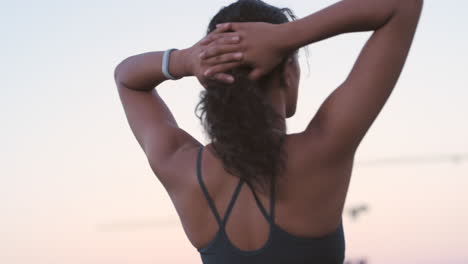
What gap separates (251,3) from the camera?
296 centimetres

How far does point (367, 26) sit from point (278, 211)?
28.6 inches

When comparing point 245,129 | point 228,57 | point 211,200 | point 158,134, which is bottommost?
point 211,200

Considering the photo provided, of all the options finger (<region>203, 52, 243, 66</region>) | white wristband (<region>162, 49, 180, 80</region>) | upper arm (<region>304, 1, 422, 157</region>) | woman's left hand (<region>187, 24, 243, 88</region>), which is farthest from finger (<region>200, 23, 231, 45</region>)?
upper arm (<region>304, 1, 422, 157</region>)

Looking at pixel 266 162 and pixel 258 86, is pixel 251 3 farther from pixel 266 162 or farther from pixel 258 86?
pixel 266 162

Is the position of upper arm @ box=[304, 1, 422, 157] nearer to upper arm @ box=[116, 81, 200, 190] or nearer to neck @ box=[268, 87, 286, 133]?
neck @ box=[268, 87, 286, 133]

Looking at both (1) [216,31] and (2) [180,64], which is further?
(2) [180,64]

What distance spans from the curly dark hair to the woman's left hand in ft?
0.11

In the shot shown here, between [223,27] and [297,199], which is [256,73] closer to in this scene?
[223,27]

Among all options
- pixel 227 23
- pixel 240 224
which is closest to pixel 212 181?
pixel 240 224

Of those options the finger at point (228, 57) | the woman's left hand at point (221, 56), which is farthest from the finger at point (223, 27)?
the finger at point (228, 57)

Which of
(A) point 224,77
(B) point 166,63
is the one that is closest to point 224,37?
(A) point 224,77

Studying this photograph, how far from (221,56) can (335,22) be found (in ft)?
1.39

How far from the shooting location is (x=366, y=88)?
2594mm

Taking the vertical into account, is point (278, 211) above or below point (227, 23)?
below
